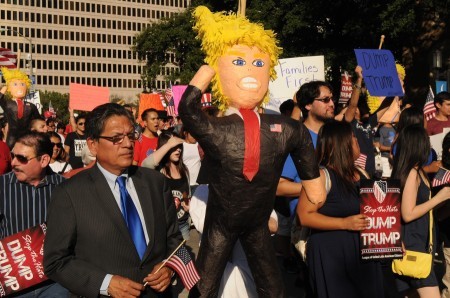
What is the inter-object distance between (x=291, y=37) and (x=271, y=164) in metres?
28.4

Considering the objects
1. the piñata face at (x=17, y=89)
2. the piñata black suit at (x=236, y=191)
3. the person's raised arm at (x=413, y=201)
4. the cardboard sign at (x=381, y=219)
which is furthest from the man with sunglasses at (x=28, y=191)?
the piñata face at (x=17, y=89)

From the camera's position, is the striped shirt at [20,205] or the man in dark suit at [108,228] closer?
the man in dark suit at [108,228]

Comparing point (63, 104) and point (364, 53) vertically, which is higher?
point (364, 53)

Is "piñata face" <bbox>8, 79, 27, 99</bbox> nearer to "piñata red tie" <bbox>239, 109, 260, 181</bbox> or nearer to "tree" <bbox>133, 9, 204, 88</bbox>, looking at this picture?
"piñata red tie" <bbox>239, 109, 260, 181</bbox>

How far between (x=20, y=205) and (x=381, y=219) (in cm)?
231

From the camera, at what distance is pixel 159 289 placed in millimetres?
4004

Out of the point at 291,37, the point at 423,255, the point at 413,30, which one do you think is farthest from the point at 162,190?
the point at 291,37

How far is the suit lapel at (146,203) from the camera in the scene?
4.07m

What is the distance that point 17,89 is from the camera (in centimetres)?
1430

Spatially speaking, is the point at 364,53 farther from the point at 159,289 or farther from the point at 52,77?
the point at 52,77

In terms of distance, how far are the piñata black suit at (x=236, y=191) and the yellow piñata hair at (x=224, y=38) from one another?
0.50 meters

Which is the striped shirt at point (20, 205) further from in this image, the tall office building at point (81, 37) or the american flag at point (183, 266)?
the tall office building at point (81, 37)

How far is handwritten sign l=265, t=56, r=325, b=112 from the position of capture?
1085 cm

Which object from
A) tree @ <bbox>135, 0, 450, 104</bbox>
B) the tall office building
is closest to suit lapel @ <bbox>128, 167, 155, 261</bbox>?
tree @ <bbox>135, 0, 450, 104</bbox>
